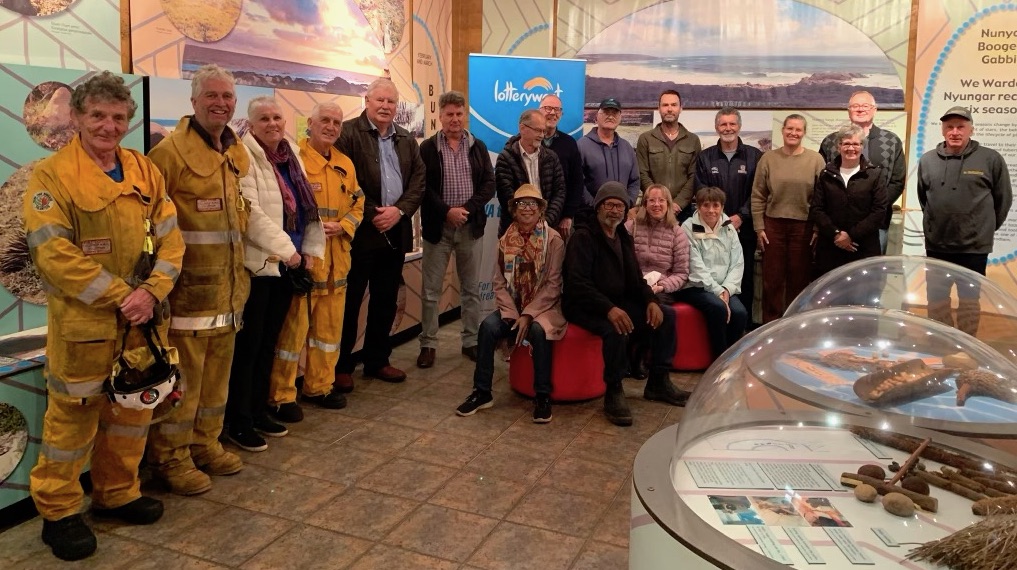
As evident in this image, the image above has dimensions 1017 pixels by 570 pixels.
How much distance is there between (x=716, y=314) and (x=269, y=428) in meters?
2.88

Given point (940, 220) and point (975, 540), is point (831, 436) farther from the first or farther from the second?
point (940, 220)

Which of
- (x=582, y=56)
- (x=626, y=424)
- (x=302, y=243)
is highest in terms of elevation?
(x=582, y=56)

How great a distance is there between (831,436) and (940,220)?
385cm

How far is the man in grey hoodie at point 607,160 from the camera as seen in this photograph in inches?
228

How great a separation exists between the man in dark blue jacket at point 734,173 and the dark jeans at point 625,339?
145cm

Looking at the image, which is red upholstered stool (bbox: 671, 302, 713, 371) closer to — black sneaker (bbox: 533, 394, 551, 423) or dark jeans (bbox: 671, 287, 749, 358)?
dark jeans (bbox: 671, 287, 749, 358)

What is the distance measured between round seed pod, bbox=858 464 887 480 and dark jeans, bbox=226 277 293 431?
270cm

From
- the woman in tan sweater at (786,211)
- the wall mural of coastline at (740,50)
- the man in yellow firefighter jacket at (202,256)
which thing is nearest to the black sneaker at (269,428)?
the man in yellow firefighter jacket at (202,256)

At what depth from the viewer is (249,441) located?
150 inches

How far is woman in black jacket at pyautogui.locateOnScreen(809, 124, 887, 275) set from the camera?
5406 mm

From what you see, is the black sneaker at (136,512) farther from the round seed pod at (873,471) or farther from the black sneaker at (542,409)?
the round seed pod at (873,471)

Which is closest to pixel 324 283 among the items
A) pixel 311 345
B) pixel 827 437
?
pixel 311 345

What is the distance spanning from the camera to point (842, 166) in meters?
5.52

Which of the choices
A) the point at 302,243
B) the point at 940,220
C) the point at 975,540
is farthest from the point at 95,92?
the point at 940,220
